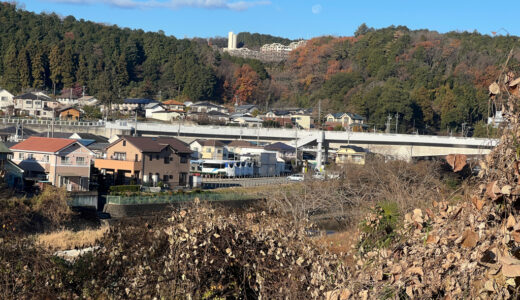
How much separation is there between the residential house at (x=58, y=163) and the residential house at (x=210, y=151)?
9.20 m

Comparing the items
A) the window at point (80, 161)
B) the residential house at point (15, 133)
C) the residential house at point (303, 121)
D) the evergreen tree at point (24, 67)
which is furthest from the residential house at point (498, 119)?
the evergreen tree at point (24, 67)

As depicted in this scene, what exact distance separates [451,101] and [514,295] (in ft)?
121

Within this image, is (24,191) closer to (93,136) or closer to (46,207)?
(46,207)

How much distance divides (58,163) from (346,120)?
23.2 metres

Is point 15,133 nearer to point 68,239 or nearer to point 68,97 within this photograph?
point 68,239

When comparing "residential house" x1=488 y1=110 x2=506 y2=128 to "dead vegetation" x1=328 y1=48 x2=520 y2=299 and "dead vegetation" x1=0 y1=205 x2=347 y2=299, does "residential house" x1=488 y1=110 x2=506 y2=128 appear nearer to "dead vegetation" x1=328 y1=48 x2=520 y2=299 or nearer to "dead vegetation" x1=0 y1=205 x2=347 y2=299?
"dead vegetation" x1=328 y1=48 x2=520 y2=299

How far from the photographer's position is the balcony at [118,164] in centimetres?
2000

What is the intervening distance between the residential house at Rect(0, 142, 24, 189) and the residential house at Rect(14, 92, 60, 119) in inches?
799

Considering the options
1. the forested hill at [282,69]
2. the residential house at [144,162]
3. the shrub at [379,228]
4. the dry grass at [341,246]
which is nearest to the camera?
the dry grass at [341,246]

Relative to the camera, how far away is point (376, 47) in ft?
167

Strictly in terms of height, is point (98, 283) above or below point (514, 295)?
below

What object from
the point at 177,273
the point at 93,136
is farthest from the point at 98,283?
the point at 93,136

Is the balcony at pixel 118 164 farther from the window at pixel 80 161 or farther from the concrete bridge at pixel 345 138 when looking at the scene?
the concrete bridge at pixel 345 138

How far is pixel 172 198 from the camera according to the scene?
1809 centimetres
